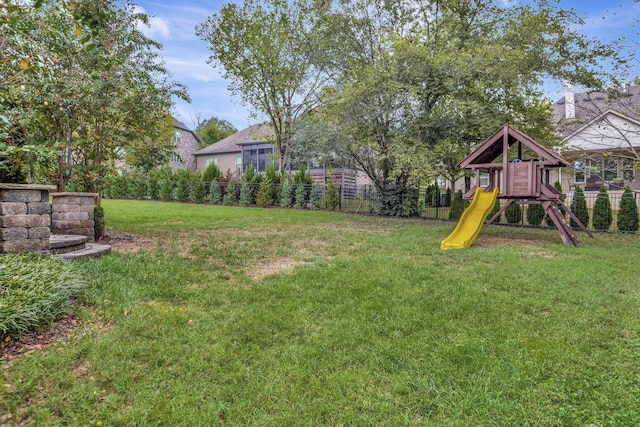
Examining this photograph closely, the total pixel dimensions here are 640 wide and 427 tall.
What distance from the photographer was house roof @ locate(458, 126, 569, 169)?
6.99 meters

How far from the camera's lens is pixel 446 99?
11.2 metres

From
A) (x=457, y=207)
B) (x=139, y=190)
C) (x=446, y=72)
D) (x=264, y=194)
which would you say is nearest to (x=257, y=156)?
(x=139, y=190)

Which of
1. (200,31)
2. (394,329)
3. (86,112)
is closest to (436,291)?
(394,329)

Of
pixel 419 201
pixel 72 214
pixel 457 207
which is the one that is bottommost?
pixel 72 214

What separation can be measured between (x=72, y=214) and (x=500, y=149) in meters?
9.06

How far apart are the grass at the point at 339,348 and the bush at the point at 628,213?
5.61 metres

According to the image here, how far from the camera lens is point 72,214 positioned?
5.53m

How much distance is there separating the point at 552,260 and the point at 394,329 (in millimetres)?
3967

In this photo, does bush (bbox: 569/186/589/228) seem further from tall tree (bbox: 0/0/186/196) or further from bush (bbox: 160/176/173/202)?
bush (bbox: 160/176/173/202)

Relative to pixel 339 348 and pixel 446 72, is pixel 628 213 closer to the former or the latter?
pixel 446 72

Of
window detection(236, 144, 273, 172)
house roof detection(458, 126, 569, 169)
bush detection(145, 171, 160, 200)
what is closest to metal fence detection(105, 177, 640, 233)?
bush detection(145, 171, 160, 200)

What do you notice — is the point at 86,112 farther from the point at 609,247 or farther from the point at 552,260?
the point at 609,247

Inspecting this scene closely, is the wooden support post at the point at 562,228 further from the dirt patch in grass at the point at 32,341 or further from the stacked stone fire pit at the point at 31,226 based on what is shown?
the stacked stone fire pit at the point at 31,226

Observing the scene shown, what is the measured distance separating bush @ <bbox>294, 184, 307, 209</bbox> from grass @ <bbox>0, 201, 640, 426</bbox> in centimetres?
1040
